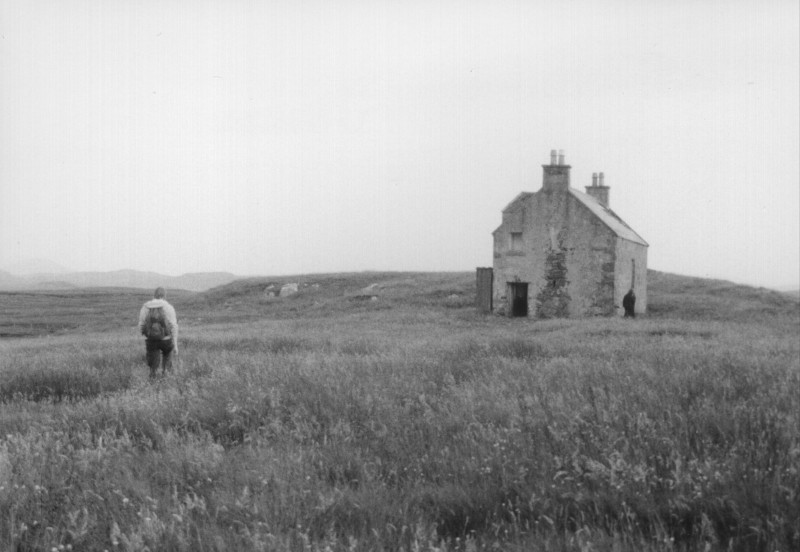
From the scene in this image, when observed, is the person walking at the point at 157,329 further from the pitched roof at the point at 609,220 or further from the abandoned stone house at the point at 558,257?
the pitched roof at the point at 609,220

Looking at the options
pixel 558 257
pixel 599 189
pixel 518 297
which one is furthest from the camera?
pixel 599 189

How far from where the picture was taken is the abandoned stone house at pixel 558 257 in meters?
27.9

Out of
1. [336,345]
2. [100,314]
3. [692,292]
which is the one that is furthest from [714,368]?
[100,314]

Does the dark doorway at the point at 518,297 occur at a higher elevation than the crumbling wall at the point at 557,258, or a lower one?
lower

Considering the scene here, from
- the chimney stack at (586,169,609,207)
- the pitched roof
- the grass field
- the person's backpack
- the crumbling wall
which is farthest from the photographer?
the chimney stack at (586,169,609,207)

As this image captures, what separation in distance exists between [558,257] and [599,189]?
7.75m

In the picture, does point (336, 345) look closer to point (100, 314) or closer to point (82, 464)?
point (82, 464)

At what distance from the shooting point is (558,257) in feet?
94.7

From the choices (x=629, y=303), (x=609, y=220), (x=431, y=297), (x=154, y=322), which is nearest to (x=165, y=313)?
(x=154, y=322)

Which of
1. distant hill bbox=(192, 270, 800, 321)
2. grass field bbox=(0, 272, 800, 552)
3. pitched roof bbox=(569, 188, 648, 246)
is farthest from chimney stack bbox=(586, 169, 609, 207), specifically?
grass field bbox=(0, 272, 800, 552)

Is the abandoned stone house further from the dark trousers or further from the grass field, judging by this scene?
the dark trousers

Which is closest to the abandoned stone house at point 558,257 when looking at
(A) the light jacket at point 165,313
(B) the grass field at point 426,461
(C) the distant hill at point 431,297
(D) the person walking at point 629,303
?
(D) the person walking at point 629,303

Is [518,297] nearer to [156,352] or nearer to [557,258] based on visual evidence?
[557,258]

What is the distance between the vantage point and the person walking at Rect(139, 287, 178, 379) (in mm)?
11484
